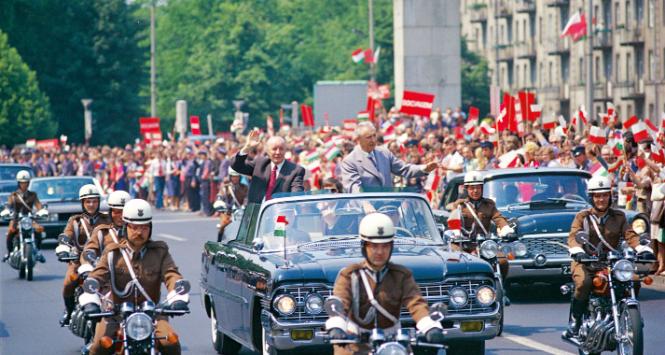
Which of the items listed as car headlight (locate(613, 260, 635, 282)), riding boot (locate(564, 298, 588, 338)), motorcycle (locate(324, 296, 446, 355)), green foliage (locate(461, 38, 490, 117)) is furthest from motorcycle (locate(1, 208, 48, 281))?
green foliage (locate(461, 38, 490, 117))

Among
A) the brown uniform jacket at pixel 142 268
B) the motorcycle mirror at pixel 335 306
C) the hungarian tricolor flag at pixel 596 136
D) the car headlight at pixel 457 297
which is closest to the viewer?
the motorcycle mirror at pixel 335 306

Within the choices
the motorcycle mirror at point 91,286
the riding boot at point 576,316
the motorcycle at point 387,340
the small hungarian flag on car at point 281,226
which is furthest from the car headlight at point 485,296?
the motorcycle at point 387,340

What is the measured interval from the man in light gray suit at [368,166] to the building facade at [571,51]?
62355mm

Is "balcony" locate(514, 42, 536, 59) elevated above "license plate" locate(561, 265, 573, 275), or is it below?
above

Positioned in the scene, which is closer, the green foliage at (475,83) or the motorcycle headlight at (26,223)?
the motorcycle headlight at (26,223)

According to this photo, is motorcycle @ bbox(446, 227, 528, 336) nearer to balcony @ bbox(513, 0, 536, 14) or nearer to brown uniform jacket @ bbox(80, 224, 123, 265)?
brown uniform jacket @ bbox(80, 224, 123, 265)

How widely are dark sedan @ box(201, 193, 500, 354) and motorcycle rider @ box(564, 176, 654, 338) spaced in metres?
0.88


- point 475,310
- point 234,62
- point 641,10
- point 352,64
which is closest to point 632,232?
point 475,310

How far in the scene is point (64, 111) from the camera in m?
93.4

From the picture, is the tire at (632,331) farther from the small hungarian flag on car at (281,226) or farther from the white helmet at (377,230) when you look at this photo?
the white helmet at (377,230)

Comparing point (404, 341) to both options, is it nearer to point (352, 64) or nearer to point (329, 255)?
point (329, 255)

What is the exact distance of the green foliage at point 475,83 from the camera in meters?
101

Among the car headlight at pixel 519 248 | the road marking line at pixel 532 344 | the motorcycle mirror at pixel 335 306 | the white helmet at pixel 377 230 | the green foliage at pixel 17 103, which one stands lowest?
the road marking line at pixel 532 344

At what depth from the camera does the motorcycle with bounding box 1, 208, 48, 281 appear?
2456cm
